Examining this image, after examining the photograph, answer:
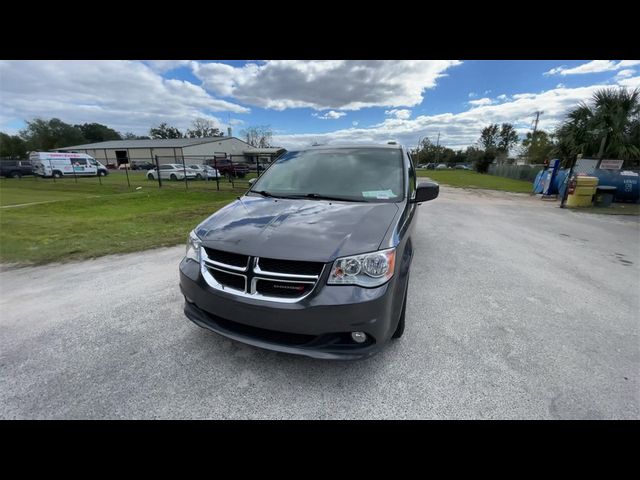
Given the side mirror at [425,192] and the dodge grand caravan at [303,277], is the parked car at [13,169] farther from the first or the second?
the side mirror at [425,192]

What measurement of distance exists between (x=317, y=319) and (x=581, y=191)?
14.1 metres

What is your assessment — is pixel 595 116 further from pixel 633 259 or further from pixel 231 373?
pixel 231 373

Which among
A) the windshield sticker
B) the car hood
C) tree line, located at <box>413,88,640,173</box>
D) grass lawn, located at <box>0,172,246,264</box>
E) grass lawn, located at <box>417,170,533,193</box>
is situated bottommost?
grass lawn, located at <box>0,172,246,264</box>

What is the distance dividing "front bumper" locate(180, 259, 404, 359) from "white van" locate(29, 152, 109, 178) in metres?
29.6

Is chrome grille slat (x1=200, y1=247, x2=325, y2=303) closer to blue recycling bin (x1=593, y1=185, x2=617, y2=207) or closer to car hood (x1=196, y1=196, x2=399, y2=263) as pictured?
car hood (x1=196, y1=196, x2=399, y2=263)

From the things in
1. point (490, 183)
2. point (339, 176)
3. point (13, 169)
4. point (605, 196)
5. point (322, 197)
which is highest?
point (339, 176)

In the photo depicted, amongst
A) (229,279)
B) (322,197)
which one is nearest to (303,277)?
(229,279)

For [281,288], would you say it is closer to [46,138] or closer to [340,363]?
[340,363]

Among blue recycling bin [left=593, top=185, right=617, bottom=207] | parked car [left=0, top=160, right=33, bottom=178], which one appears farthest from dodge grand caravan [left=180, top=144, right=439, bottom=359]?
parked car [left=0, top=160, right=33, bottom=178]

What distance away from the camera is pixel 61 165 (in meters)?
26.2

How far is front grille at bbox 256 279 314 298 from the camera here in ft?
6.12

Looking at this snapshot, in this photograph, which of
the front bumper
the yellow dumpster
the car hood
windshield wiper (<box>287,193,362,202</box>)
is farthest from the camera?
the yellow dumpster

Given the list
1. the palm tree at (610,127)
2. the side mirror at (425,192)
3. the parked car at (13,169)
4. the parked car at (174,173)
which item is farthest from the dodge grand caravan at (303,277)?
the parked car at (13,169)

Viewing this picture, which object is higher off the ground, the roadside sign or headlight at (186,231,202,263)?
the roadside sign
